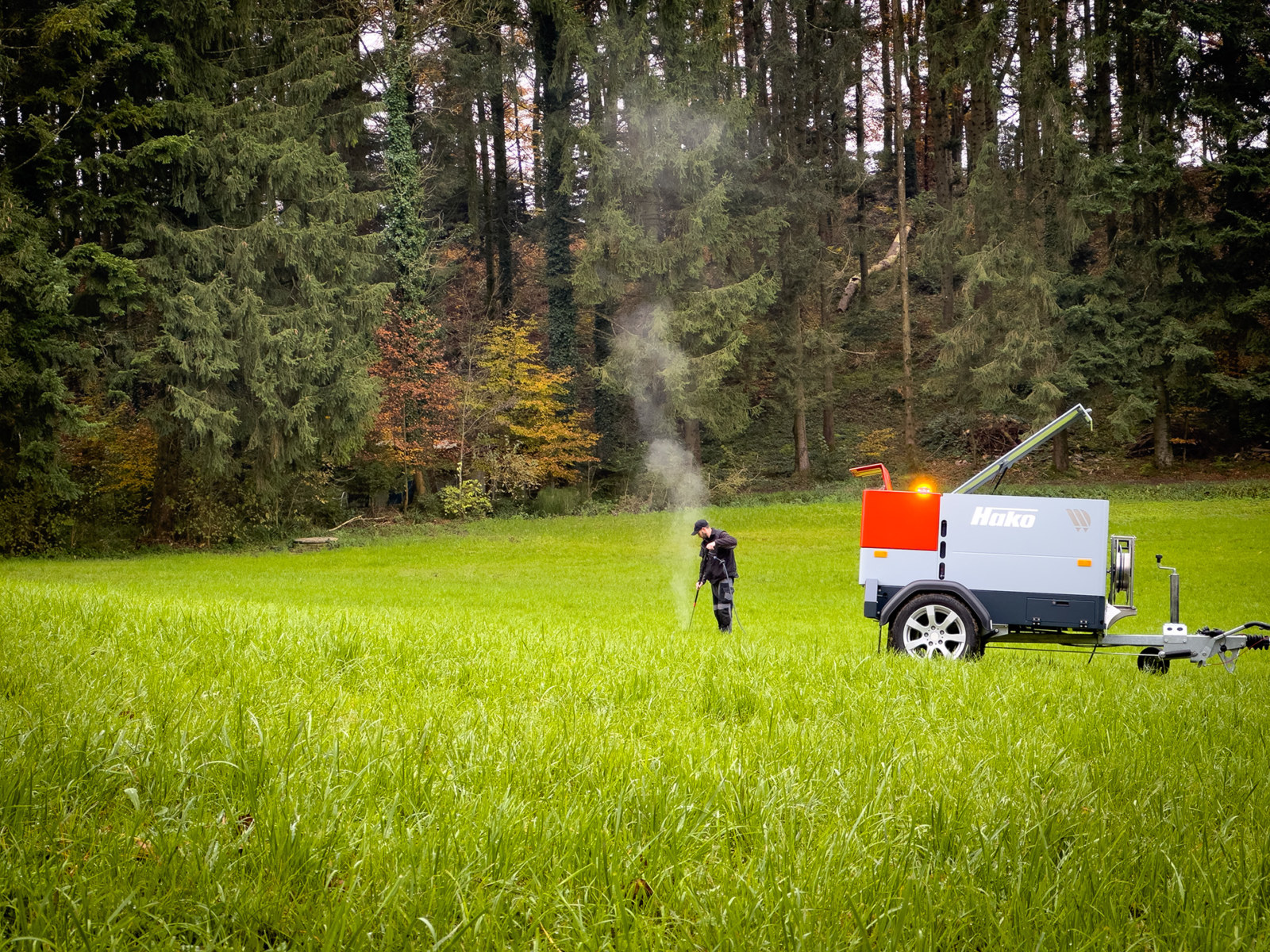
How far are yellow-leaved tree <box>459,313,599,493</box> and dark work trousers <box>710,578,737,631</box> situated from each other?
23414 mm

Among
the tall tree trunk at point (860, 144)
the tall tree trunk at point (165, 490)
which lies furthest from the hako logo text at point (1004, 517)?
the tall tree trunk at point (860, 144)

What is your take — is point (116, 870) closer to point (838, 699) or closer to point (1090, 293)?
point (838, 699)

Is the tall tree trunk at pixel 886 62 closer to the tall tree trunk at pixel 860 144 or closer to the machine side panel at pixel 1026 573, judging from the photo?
the tall tree trunk at pixel 860 144

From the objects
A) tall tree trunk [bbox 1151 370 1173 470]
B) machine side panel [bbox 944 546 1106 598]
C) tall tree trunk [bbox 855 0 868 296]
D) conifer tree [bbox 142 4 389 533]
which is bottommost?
machine side panel [bbox 944 546 1106 598]

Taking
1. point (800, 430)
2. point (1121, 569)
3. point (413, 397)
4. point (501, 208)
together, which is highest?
point (501, 208)

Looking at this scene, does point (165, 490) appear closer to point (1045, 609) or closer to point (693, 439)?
point (693, 439)

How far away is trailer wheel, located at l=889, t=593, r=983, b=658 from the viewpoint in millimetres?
9297

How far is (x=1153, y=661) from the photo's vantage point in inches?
390

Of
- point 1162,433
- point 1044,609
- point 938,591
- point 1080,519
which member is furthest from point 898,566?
point 1162,433

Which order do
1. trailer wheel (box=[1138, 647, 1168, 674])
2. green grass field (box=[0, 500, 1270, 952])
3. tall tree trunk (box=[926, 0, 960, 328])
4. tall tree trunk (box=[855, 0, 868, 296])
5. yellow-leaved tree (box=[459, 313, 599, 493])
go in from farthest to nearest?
tall tree trunk (box=[855, 0, 868, 296]), tall tree trunk (box=[926, 0, 960, 328]), yellow-leaved tree (box=[459, 313, 599, 493]), trailer wheel (box=[1138, 647, 1168, 674]), green grass field (box=[0, 500, 1270, 952])

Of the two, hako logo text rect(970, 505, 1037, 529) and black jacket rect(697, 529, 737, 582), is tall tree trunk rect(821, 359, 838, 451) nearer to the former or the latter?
black jacket rect(697, 529, 737, 582)

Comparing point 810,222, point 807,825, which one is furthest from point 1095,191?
point 807,825

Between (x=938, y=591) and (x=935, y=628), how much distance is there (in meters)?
0.39

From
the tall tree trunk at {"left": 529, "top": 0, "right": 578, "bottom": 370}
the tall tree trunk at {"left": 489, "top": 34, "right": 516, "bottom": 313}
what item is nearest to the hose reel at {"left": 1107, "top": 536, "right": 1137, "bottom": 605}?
the tall tree trunk at {"left": 529, "top": 0, "right": 578, "bottom": 370}
